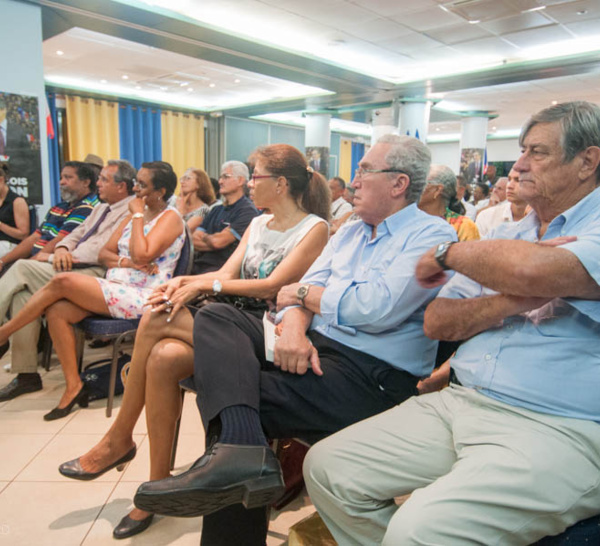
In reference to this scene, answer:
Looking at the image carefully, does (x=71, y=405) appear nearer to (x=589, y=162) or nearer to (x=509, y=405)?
(x=509, y=405)

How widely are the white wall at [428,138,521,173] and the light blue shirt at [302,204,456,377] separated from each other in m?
12.8

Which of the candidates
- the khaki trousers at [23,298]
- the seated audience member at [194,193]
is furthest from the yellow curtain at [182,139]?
the khaki trousers at [23,298]

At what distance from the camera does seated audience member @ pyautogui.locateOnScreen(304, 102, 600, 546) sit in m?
0.99

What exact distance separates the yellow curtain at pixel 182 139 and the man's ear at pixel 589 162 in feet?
33.1

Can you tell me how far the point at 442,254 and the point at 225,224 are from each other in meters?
2.46

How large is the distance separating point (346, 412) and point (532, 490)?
1.73ft

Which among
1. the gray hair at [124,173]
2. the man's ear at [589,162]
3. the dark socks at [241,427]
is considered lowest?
the dark socks at [241,427]

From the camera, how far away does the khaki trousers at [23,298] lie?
2.76 m

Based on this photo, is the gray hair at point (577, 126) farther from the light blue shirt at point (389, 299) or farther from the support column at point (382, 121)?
the support column at point (382, 121)

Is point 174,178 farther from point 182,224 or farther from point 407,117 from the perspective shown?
point 407,117

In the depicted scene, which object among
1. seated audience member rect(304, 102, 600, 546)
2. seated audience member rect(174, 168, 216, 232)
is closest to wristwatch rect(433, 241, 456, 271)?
seated audience member rect(304, 102, 600, 546)

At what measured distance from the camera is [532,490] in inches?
38.5

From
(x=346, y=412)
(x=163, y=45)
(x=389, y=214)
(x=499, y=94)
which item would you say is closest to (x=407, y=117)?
(x=499, y=94)

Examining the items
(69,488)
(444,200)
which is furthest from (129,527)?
(444,200)
